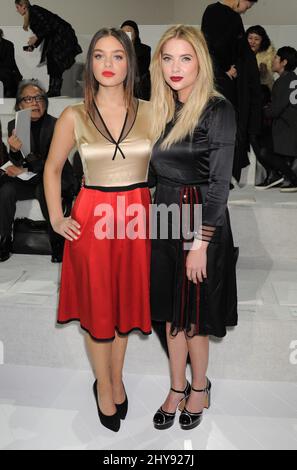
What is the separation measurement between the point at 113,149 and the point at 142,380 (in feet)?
4.15

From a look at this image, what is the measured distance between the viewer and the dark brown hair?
1.90 metres

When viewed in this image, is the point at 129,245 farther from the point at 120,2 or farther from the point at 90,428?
the point at 120,2

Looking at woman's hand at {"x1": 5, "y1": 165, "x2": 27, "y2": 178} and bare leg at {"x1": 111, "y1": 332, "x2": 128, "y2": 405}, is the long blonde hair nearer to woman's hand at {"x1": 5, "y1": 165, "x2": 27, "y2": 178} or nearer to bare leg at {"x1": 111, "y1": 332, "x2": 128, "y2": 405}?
bare leg at {"x1": 111, "y1": 332, "x2": 128, "y2": 405}

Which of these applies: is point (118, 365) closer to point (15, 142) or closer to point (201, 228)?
point (201, 228)

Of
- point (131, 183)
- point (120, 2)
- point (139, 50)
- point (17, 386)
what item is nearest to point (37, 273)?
point (17, 386)

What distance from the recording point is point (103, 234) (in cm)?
207

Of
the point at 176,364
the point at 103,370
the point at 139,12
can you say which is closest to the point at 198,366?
the point at 176,364

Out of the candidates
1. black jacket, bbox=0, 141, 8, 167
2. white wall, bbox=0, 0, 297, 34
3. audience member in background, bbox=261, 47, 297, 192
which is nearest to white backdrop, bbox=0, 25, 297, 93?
white wall, bbox=0, 0, 297, 34

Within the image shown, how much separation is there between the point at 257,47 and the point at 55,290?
3234 mm

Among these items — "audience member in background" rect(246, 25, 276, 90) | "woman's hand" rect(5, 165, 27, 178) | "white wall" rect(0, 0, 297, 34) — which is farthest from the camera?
"white wall" rect(0, 0, 297, 34)

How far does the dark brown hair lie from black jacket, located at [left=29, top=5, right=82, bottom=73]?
3.68 m

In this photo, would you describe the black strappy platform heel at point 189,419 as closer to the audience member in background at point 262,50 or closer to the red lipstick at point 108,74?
the red lipstick at point 108,74

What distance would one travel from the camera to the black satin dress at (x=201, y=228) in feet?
6.28

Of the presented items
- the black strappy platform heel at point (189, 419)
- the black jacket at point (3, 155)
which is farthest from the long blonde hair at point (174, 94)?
the black jacket at point (3, 155)
